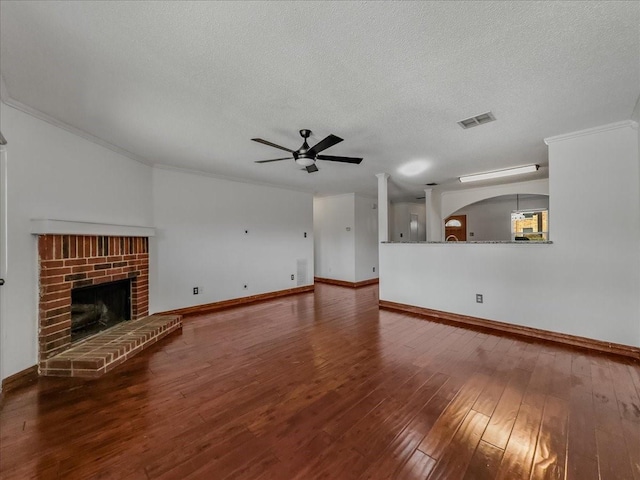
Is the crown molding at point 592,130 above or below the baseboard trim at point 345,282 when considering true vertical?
above

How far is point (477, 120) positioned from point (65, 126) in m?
4.41

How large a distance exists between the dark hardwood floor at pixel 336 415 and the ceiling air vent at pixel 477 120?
2527 mm

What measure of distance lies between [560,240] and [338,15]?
11.8 feet

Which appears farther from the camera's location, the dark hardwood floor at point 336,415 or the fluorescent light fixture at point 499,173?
the fluorescent light fixture at point 499,173

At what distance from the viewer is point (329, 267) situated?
7.73 meters

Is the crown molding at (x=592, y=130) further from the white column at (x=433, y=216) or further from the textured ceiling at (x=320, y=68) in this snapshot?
the white column at (x=433, y=216)

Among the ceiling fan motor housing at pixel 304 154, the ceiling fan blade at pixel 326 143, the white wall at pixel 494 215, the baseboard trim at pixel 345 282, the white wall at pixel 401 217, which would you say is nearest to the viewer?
the ceiling fan blade at pixel 326 143

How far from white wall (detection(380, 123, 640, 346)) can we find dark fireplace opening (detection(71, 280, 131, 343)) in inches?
203

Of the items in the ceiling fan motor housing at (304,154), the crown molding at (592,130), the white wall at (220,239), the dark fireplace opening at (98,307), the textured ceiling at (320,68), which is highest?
the textured ceiling at (320,68)

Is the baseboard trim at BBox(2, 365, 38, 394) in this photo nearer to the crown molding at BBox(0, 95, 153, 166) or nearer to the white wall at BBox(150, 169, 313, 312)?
the white wall at BBox(150, 169, 313, 312)

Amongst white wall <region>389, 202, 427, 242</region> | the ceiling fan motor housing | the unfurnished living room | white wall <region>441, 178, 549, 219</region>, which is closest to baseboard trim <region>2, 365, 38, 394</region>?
the unfurnished living room

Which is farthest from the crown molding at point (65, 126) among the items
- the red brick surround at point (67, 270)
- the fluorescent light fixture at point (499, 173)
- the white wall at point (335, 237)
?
the fluorescent light fixture at point (499, 173)

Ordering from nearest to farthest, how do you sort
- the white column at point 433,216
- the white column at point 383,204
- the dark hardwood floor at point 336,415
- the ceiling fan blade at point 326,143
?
the dark hardwood floor at point 336,415 → the ceiling fan blade at point 326,143 → the white column at point 383,204 → the white column at point 433,216

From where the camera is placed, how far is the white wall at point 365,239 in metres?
7.21
